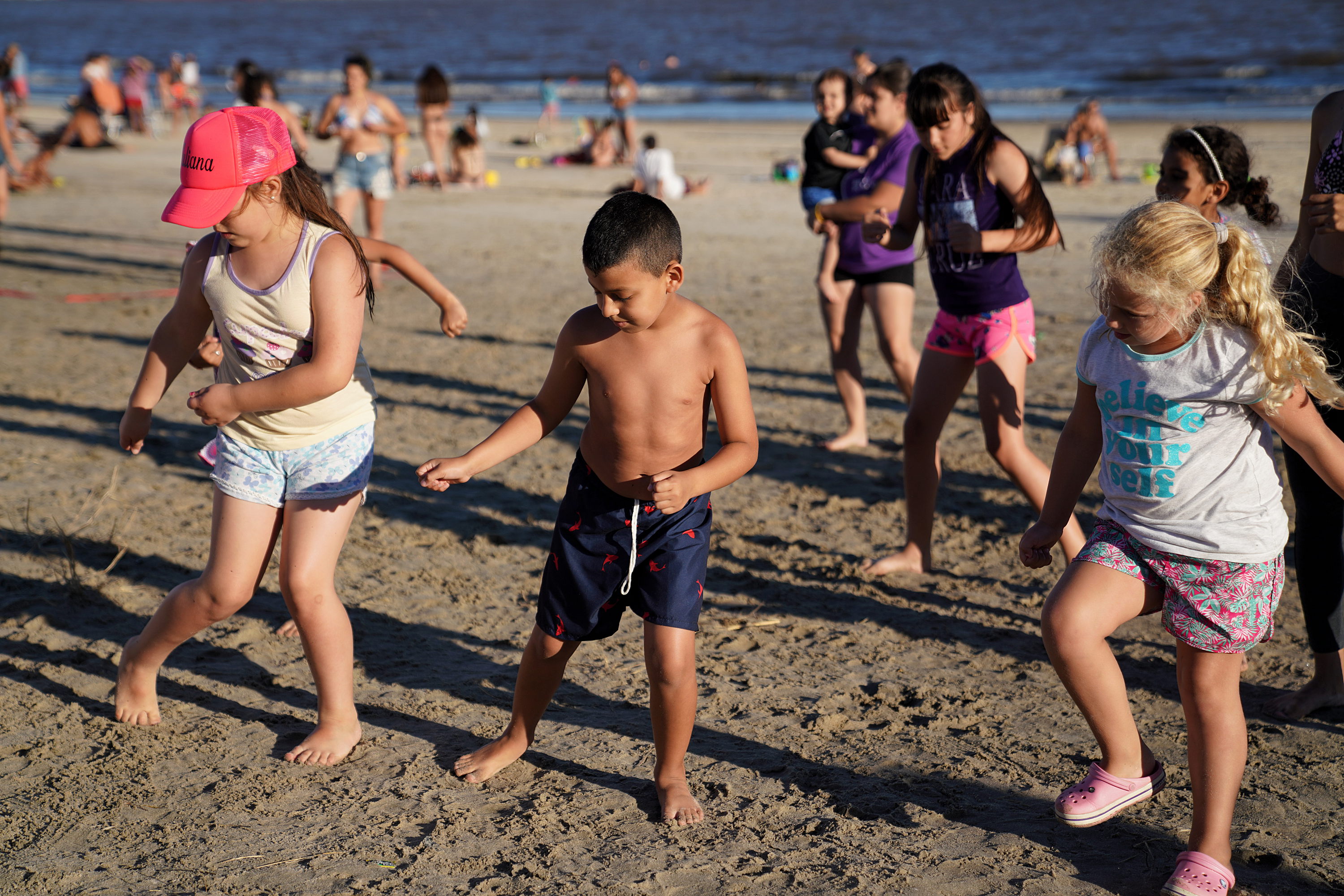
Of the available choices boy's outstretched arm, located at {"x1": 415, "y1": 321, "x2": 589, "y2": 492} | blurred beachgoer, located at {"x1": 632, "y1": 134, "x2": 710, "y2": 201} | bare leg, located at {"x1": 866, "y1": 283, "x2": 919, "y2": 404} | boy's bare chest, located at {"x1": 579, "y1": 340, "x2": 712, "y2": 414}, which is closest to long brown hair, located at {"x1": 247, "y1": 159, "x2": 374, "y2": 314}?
boy's outstretched arm, located at {"x1": 415, "y1": 321, "x2": 589, "y2": 492}

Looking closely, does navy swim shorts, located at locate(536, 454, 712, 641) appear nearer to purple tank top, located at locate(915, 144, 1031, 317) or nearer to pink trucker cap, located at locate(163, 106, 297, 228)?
pink trucker cap, located at locate(163, 106, 297, 228)

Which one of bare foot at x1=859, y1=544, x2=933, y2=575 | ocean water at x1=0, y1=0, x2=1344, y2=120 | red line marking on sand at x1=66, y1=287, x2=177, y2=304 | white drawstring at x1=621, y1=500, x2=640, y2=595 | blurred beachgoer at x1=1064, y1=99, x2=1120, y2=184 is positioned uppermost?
ocean water at x1=0, y1=0, x2=1344, y2=120

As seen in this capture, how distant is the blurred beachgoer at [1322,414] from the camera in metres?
3.31

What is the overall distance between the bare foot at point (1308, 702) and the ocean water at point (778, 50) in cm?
2857

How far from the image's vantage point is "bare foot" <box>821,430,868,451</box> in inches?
259

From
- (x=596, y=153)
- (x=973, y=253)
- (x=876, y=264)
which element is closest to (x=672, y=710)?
(x=973, y=253)

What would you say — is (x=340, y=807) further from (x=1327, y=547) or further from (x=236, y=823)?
(x=1327, y=547)

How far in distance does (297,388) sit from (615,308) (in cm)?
99

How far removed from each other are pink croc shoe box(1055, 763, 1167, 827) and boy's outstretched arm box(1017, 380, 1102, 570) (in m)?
0.57

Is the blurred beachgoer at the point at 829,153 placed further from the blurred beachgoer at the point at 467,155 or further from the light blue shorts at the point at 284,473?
the blurred beachgoer at the point at 467,155

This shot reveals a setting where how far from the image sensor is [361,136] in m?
10.6

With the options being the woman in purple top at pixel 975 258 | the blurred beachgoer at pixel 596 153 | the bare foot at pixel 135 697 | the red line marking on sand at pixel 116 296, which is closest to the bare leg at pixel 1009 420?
the woman in purple top at pixel 975 258

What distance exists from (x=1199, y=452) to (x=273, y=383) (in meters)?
2.42

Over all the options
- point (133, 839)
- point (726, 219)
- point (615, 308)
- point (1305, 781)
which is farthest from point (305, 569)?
point (726, 219)
